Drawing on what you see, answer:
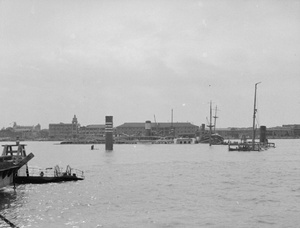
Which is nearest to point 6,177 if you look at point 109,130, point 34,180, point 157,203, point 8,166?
point 8,166

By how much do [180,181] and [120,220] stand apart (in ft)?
86.1

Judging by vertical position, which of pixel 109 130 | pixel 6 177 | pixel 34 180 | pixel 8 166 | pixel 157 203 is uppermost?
pixel 109 130

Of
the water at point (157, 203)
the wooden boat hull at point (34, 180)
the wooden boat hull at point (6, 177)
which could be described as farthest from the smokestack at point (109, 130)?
the wooden boat hull at point (6, 177)

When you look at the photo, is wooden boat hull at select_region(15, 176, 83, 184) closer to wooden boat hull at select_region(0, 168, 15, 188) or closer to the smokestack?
wooden boat hull at select_region(0, 168, 15, 188)

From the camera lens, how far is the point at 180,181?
57.7 metres

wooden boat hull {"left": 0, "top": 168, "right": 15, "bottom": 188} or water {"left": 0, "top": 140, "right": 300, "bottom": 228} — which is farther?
wooden boat hull {"left": 0, "top": 168, "right": 15, "bottom": 188}

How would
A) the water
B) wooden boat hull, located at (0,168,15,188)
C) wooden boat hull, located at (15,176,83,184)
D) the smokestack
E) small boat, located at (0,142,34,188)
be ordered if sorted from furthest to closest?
the smokestack < wooden boat hull, located at (15,176,83,184) < wooden boat hull, located at (0,168,15,188) < small boat, located at (0,142,34,188) < the water

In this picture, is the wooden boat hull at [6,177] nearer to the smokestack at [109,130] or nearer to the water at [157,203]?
the water at [157,203]

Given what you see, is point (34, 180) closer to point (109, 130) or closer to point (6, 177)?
point (6, 177)

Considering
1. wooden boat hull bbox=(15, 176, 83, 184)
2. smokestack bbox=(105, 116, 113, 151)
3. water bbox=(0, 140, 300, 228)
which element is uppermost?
smokestack bbox=(105, 116, 113, 151)

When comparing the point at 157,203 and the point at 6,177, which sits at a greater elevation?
the point at 6,177

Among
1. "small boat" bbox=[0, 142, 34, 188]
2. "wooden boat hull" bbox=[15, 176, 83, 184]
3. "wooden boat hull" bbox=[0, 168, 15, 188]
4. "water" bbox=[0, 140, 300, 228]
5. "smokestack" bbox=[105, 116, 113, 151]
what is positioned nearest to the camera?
"water" bbox=[0, 140, 300, 228]

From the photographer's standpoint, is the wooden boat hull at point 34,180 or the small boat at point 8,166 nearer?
the small boat at point 8,166

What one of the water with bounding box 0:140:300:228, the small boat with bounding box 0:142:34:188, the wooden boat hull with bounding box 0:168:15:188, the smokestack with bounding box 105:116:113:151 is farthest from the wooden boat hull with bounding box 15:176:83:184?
the smokestack with bounding box 105:116:113:151
